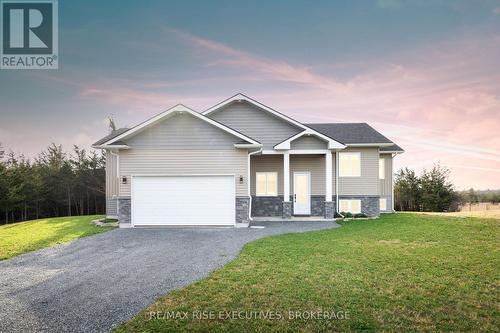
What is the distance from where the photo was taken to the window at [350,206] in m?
16.2

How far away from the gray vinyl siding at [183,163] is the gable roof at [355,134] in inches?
288

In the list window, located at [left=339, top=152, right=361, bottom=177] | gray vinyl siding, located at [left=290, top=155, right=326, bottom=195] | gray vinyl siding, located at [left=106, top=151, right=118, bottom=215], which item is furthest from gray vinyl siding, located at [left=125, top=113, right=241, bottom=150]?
window, located at [left=339, top=152, right=361, bottom=177]

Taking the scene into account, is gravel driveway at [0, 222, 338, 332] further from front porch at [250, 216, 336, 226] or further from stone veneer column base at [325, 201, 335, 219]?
stone veneer column base at [325, 201, 335, 219]

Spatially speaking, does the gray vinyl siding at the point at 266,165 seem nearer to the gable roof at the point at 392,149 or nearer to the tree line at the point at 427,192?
the gable roof at the point at 392,149

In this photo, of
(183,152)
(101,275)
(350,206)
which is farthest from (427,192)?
(101,275)

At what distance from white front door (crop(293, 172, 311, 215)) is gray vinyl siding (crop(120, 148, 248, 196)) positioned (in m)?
4.31

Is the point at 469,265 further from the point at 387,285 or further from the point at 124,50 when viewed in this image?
the point at 124,50

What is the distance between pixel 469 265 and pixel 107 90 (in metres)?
17.7

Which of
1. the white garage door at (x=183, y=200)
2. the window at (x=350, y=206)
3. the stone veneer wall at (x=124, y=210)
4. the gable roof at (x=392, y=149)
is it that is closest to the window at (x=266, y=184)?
the white garage door at (x=183, y=200)

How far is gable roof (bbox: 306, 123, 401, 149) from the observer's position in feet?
53.1

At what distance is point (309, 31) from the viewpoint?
14734mm

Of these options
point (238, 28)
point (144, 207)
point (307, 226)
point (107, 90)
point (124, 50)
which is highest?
point (238, 28)

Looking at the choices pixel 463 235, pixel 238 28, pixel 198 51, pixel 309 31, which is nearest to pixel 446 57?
pixel 309 31

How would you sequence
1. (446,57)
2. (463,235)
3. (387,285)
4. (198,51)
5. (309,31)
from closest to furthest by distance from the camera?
(387,285) < (463,235) < (446,57) < (309,31) < (198,51)
